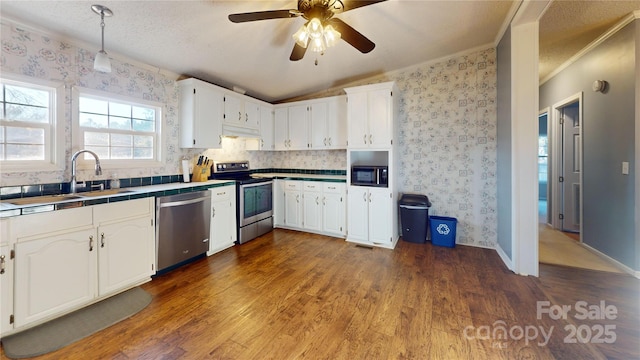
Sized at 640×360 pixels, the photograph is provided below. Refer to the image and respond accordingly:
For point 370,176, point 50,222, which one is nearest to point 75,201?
point 50,222

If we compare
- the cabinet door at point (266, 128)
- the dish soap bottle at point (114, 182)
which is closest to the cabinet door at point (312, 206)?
the cabinet door at point (266, 128)

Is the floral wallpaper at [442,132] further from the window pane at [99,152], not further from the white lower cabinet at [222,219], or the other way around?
the white lower cabinet at [222,219]

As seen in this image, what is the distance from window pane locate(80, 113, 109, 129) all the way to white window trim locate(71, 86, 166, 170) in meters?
0.07

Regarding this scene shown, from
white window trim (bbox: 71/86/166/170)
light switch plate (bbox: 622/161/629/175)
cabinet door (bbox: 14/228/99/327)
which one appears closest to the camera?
cabinet door (bbox: 14/228/99/327)

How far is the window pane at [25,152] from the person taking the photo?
209 cm

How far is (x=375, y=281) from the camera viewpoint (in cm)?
254

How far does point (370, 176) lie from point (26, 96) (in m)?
3.77

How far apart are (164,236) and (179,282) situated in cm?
52

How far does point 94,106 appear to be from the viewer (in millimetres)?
2596

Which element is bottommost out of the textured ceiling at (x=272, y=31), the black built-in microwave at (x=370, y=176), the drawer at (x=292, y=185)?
the drawer at (x=292, y=185)

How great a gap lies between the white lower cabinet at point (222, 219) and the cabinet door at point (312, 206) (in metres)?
1.20

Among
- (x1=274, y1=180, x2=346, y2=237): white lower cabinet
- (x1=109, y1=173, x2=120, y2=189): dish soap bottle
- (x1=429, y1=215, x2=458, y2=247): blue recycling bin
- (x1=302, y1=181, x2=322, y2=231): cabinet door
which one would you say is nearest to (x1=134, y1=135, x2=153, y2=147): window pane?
(x1=109, y1=173, x2=120, y2=189): dish soap bottle

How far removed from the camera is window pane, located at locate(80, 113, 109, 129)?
251cm

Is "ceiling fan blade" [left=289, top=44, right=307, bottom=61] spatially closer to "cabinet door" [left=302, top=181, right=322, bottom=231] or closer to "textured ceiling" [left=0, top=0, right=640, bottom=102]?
"textured ceiling" [left=0, top=0, right=640, bottom=102]
